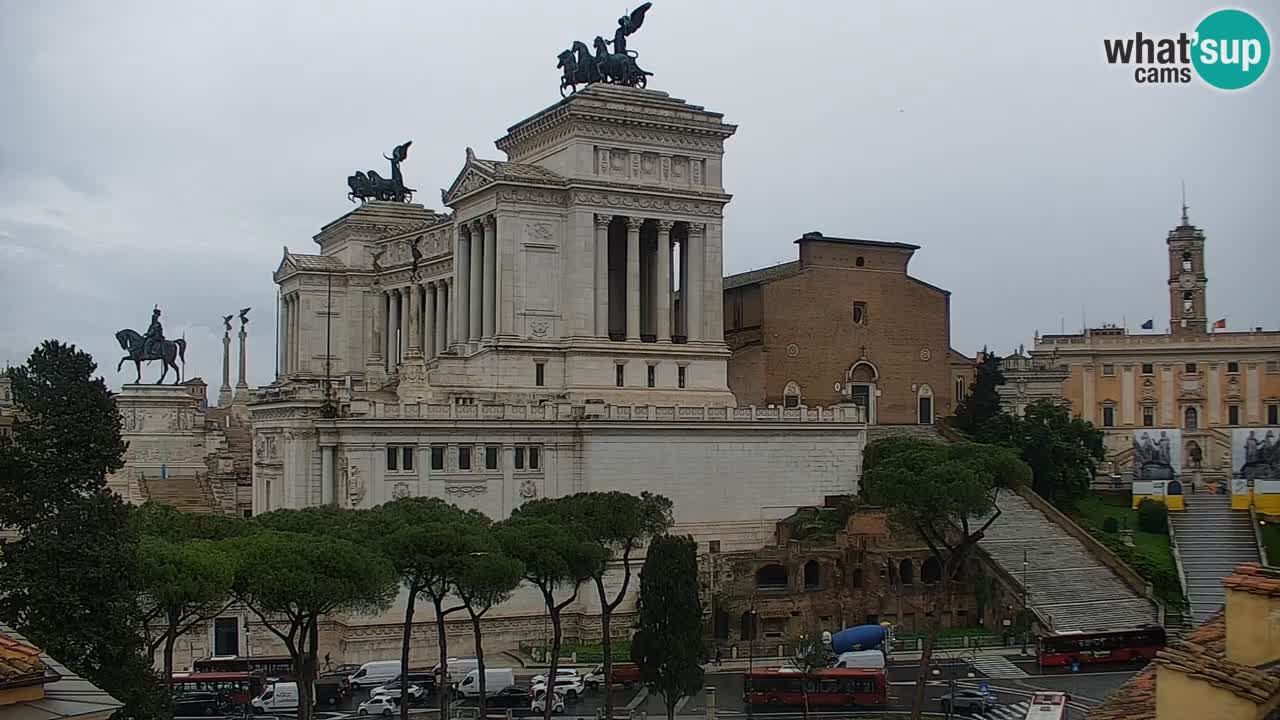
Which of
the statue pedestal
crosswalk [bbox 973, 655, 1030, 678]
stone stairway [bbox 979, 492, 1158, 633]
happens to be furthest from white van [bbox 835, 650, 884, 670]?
the statue pedestal

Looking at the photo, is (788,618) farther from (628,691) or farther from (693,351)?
(693,351)

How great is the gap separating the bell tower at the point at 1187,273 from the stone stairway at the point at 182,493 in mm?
72796

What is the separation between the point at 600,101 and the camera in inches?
2803

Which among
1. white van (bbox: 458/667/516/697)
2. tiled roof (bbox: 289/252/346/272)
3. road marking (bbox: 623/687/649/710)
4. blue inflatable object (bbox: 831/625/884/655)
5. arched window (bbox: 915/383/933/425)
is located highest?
tiled roof (bbox: 289/252/346/272)

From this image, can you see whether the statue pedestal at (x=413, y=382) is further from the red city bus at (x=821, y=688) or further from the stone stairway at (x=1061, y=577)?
the stone stairway at (x=1061, y=577)

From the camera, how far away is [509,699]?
50031 mm

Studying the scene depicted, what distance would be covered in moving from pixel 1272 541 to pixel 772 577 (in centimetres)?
3014

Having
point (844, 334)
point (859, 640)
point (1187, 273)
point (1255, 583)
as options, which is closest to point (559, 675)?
point (859, 640)

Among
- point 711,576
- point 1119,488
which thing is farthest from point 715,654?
point 1119,488

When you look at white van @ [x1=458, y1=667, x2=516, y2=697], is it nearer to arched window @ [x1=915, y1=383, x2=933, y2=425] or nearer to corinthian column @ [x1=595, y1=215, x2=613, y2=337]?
corinthian column @ [x1=595, y1=215, x2=613, y2=337]

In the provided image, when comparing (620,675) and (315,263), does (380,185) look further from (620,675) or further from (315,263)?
(620,675)

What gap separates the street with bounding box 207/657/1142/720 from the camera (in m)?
49.9

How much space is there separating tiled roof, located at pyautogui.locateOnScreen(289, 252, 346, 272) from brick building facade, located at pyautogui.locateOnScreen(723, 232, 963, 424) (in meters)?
30.9

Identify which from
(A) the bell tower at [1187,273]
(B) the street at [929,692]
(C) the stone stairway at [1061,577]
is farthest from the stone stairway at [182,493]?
(A) the bell tower at [1187,273]
